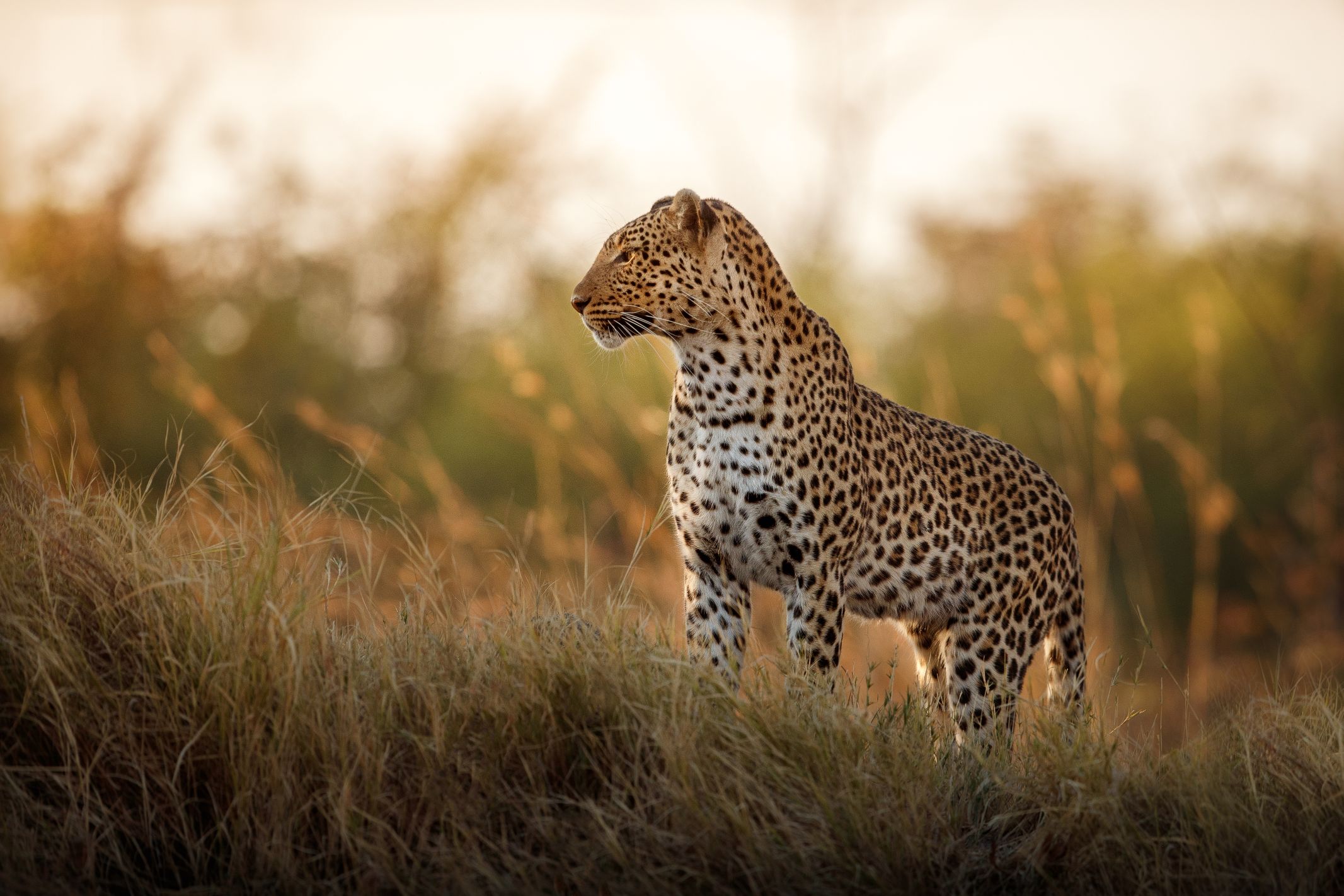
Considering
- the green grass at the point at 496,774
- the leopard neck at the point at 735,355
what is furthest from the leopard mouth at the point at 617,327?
the green grass at the point at 496,774

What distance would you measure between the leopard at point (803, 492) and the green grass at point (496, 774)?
84cm

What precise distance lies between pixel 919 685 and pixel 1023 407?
1327 centimetres

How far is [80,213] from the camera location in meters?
13.4

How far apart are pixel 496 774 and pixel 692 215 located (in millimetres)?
2369

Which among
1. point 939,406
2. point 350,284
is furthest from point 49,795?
point 350,284

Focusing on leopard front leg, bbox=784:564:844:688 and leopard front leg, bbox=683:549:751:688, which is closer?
leopard front leg, bbox=784:564:844:688

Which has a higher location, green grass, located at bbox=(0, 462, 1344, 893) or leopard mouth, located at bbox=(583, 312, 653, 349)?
leopard mouth, located at bbox=(583, 312, 653, 349)

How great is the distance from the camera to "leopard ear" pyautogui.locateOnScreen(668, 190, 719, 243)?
532cm

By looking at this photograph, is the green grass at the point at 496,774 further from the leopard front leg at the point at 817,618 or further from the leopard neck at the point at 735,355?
the leopard neck at the point at 735,355

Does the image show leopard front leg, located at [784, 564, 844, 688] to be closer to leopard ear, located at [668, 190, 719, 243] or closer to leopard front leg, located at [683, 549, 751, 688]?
leopard front leg, located at [683, 549, 751, 688]

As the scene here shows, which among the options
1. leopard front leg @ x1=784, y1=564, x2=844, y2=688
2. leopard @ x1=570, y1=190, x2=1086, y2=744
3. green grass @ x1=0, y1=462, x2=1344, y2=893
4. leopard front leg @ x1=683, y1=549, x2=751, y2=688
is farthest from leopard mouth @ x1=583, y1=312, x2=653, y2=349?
green grass @ x1=0, y1=462, x2=1344, y2=893

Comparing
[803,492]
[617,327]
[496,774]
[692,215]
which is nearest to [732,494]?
[803,492]

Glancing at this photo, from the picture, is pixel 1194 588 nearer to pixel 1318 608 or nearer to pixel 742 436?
pixel 1318 608

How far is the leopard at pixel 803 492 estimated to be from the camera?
5.36 metres
